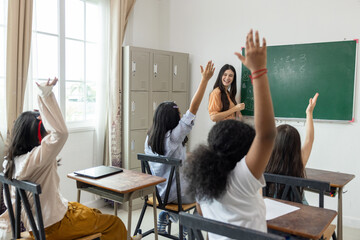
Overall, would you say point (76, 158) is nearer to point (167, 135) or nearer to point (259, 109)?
point (167, 135)

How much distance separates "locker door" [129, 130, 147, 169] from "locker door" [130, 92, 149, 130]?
8 centimetres

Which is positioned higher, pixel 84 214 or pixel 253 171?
pixel 253 171

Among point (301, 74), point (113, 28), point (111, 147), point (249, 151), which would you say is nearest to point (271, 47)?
point (301, 74)

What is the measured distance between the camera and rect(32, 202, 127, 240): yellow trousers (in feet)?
6.16

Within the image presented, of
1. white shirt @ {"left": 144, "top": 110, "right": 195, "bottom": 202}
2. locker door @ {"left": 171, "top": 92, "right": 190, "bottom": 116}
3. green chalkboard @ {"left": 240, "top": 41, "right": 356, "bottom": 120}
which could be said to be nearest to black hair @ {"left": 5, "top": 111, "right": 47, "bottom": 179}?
white shirt @ {"left": 144, "top": 110, "right": 195, "bottom": 202}

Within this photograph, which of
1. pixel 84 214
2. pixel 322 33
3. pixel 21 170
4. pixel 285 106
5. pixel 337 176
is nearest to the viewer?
pixel 21 170

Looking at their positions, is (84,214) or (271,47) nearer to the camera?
(84,214)

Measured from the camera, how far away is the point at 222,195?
46.8 inches

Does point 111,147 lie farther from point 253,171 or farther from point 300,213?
point 253,171

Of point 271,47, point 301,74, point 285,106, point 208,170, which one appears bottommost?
point 208,170

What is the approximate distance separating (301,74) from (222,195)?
2907mm

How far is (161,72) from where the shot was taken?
421cm

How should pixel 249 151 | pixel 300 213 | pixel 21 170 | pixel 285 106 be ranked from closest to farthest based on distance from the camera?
pixel 249 151, pixel 300 213, pixel 21 170, pixel 285 106

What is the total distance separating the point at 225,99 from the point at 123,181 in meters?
1.88
